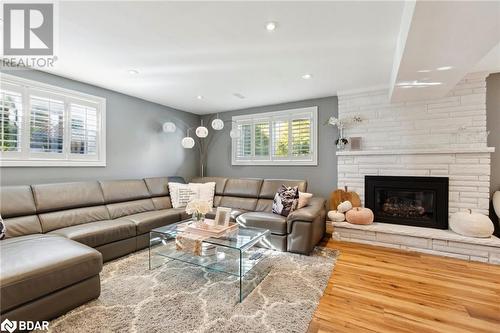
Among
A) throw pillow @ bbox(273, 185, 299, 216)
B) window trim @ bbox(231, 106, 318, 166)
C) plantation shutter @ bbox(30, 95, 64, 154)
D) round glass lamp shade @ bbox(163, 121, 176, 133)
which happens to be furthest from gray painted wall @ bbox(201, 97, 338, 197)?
plantation shutter @ bbox(30, 95, 64, 154)

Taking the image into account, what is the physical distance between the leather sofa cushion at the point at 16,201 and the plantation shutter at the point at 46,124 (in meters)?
0.59

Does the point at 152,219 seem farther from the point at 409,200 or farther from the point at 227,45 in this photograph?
the point at 409,200

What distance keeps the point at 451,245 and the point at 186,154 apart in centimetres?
475

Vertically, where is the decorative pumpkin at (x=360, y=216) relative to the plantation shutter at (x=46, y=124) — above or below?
below

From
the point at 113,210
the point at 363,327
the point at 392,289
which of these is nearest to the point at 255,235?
the point at 363,327

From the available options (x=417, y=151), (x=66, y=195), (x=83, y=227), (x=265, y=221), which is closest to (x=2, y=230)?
(x=83, y=227)

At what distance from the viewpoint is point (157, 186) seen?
13.2ft

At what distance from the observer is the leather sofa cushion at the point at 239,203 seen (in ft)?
13.2

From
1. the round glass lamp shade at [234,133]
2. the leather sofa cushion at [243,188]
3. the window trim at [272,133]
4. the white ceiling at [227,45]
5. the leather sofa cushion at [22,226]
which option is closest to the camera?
the white ceiling at [227,45]

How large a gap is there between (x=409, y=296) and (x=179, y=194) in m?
3.33

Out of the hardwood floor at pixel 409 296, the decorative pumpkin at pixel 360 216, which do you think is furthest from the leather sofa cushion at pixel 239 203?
the hardwood floor at pixel 409 296

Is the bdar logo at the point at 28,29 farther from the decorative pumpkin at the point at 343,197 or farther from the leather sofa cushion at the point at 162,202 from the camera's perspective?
the decorative pumpkin at the point at 343,197

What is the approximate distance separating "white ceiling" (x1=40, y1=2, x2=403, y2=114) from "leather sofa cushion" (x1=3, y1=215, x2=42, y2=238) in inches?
71.7

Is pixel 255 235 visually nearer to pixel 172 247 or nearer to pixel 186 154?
pixel 172 247
